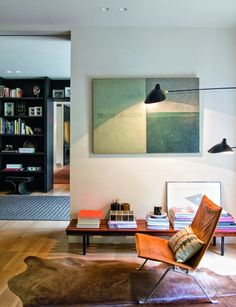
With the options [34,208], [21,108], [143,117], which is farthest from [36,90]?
[143,117]

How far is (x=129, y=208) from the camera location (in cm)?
387

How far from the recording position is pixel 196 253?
2596mm

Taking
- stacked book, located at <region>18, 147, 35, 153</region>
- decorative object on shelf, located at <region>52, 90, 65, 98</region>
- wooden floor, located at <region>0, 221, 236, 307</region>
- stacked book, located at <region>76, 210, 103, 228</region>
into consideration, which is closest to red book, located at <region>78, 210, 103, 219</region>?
stacked book, located at <region>76, 210, 103, 228</region>

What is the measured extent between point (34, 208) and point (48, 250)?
2298 millimetres

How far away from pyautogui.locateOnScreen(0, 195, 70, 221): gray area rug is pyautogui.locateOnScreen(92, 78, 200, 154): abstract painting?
76.5 inches

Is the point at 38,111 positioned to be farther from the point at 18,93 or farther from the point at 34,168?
the point at 34,168

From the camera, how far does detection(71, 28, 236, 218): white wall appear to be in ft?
12.8

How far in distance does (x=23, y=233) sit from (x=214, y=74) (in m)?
3.34

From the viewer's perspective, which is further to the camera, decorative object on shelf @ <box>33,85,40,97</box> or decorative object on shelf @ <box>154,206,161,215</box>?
decorative object on shelf @ <box>33,85,40,97</box>

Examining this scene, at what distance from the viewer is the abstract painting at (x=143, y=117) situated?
3852 mm

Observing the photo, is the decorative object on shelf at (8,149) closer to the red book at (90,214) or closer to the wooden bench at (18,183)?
the wooden bench at (18,183)

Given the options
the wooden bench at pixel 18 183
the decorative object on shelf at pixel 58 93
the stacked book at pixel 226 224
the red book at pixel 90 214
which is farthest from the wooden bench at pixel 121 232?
the decorative object on shelf at pixel 58 93

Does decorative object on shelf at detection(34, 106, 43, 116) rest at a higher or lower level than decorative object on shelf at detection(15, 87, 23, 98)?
lower

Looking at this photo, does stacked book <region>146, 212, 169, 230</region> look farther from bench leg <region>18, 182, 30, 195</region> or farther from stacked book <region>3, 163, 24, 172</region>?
stacked book <region>3, 163, 24, 172</region>
